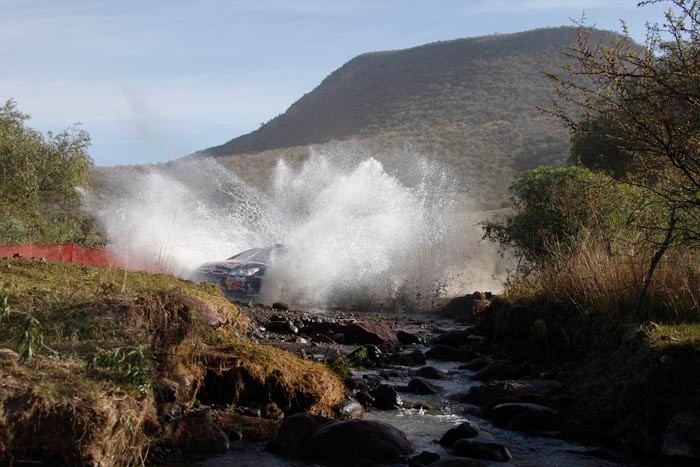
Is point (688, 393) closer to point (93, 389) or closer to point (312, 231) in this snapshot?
point (93, 389)

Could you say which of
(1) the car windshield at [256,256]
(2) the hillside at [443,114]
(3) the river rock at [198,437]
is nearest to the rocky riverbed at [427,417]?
(3) the river rock at [198,437]

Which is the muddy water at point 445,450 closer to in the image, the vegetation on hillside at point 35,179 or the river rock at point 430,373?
the river rock at point 430,373

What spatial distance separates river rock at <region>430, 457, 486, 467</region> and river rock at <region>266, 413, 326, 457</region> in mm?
1306

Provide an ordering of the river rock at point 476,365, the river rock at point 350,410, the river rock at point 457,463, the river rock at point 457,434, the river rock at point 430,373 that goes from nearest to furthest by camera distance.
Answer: the river rock at point 457,463
the river rock at point 457,434
the river rock at point 350,410
the river rock at point 430,373
the river rock at point 476,365

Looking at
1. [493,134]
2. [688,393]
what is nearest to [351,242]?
[688,393]

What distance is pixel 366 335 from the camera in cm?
1673

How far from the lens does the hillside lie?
213ft

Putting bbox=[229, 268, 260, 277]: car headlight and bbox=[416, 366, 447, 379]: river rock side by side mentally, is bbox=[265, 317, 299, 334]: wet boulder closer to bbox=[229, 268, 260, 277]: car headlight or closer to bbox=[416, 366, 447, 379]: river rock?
bbox=[416, 366, 447, 379]: river rock

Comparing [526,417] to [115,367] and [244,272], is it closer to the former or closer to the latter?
[115,367]

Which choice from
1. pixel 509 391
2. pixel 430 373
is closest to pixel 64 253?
pixel 430 373

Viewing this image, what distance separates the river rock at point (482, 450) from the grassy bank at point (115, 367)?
171 centimetres

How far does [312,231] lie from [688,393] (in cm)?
2225

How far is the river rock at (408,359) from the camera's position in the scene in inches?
559

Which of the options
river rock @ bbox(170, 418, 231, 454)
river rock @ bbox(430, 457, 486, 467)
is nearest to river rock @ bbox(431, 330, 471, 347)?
river rock @ bbox(430, 457, 486, 467)
